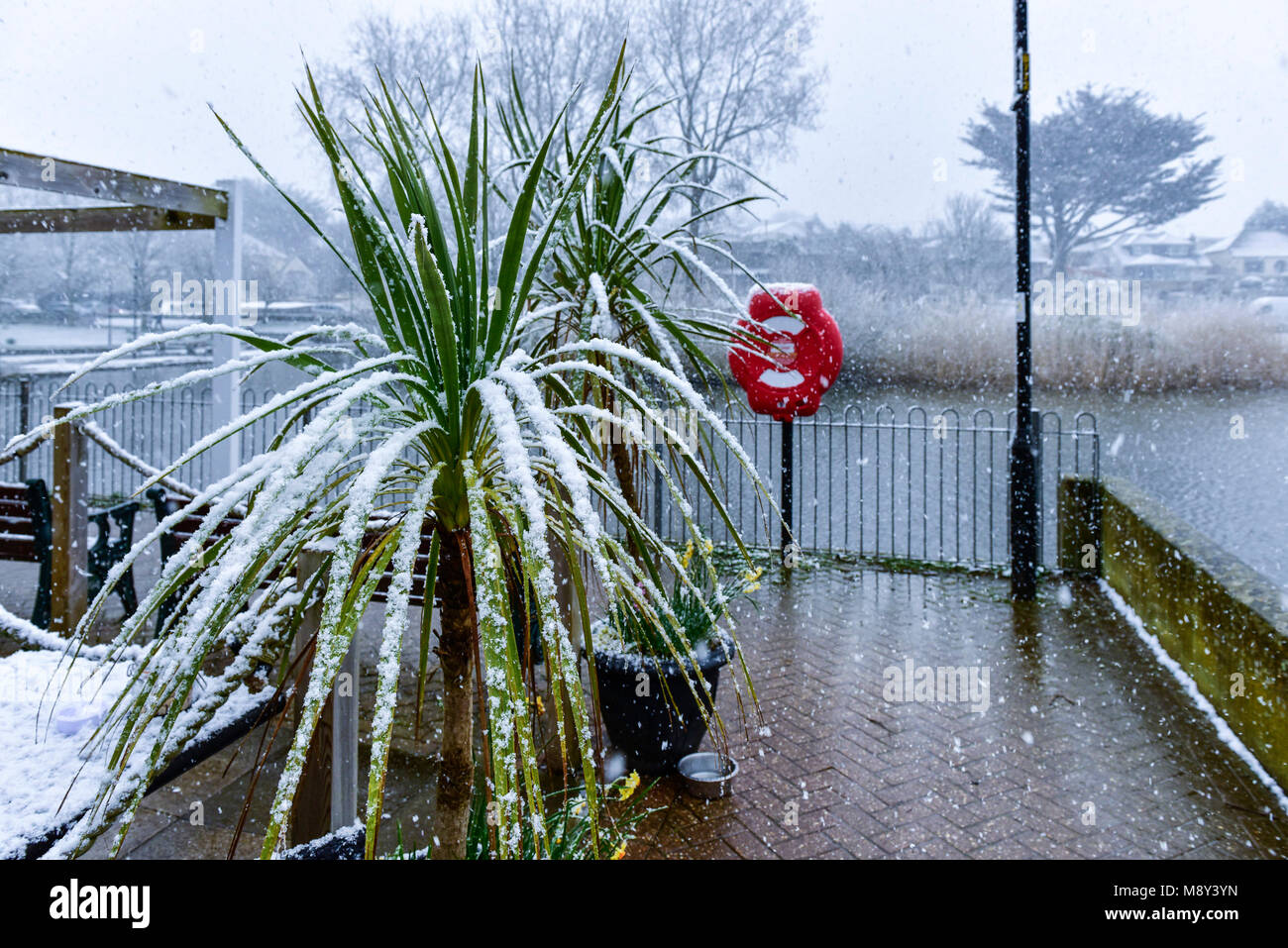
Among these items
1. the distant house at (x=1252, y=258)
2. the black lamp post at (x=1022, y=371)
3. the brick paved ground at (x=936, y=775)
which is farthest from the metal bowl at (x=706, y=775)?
the distant house at (x=1252, y=258)

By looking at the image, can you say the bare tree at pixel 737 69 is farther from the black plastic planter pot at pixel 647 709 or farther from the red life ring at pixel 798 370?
the black plastic planter pot at pixel 647 709

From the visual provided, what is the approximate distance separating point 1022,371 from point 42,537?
16.5ft

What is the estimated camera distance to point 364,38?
1021 cm

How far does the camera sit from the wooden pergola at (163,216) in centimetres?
470

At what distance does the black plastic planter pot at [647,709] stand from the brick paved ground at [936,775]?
0.12 metres

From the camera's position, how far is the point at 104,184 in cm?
466

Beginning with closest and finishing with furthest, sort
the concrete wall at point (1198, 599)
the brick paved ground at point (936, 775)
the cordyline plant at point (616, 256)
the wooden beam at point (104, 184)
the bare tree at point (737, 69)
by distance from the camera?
1. the cordyline plant at point (616, 256)
2. the brick paved ground at point (936, 775)
3. the concrete wall at point (1198, 599)
4. the wooden beam at point (104, 184)
5. the bare tree at point (737, 69)

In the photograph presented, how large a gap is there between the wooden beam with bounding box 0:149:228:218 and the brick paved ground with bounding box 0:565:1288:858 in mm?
2924

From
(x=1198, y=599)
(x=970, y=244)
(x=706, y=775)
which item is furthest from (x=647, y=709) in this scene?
(x=970, y=244)

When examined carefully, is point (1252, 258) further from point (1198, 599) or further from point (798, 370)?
point (1198, 599)

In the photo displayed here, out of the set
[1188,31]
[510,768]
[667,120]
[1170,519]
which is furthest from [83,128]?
[1188,31]

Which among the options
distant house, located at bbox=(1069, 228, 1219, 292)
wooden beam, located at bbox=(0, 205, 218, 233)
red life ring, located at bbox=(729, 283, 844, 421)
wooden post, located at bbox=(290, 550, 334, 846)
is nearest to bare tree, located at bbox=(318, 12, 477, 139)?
wooden beam, located at bbox=(0, 205, 218, 233)
